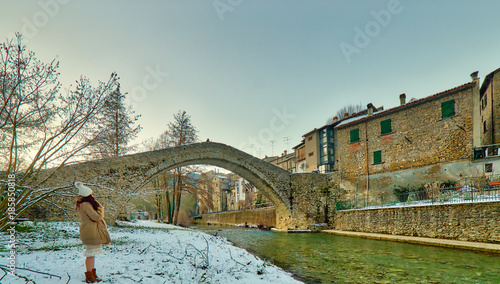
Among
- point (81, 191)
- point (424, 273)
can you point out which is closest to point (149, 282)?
point (81, 191)

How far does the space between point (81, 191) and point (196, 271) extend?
7.79 feet

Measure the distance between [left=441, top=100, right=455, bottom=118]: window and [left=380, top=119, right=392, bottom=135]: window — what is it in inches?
139

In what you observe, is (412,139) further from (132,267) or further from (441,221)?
(132,267)

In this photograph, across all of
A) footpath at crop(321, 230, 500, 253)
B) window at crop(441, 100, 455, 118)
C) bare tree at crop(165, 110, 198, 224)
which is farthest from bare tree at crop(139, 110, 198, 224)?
window at crop(441, 100, 455, 118)

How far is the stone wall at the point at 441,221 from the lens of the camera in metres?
9.94

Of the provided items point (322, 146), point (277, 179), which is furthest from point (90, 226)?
point (322, 146)

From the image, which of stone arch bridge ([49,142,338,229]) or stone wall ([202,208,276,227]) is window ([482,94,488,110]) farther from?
stone wall ([202,208,276,227])

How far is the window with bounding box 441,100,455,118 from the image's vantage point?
17.4 m

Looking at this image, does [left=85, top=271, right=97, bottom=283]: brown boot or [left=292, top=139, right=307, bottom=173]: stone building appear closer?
[left=85, top=271, right=97, bottom=283]: brown boot

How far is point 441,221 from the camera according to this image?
37.9 feet

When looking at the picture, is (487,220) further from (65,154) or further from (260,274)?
(65,154)

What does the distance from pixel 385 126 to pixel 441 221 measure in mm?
10648

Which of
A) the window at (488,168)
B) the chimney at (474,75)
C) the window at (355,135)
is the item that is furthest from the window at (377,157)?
the chimney at (474,75)

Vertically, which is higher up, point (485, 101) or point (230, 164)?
point (485, 101)
